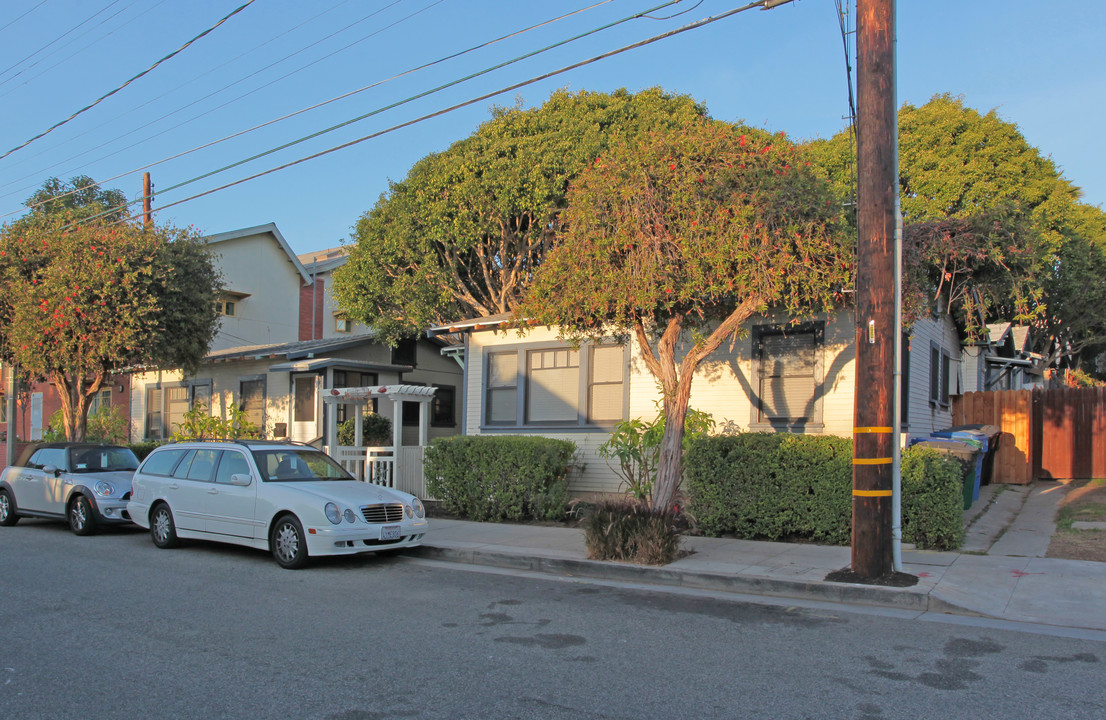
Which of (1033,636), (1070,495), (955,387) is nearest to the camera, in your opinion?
Result: (1033,636)

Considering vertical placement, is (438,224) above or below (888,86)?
above

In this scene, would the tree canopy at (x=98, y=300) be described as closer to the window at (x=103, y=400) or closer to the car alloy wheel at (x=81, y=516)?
the car alloy wheel at (x=81, y=516)

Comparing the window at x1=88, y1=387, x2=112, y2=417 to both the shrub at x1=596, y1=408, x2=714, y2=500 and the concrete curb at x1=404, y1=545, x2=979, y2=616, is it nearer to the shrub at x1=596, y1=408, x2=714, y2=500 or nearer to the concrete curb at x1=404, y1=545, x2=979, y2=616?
the shrub at x1=596, y1=408, x2=714, y2=500

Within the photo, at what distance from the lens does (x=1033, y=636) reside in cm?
660

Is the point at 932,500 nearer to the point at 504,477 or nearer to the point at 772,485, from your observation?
the point at 772,485

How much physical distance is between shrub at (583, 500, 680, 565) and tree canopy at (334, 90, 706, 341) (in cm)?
1405

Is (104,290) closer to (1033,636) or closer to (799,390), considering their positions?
(799,390)

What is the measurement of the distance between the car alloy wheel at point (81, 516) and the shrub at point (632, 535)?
26.8ft

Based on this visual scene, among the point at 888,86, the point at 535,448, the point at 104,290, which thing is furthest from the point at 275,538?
the point at 104,290

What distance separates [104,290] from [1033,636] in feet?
59.8

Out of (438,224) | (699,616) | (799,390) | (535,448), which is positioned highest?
(438,224)

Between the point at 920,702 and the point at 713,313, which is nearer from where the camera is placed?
the point at 920,702

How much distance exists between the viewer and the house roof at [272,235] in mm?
29067

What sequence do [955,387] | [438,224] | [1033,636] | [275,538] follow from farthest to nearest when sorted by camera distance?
[438,224] → [955,387] → [275,538] → [1033,636]
